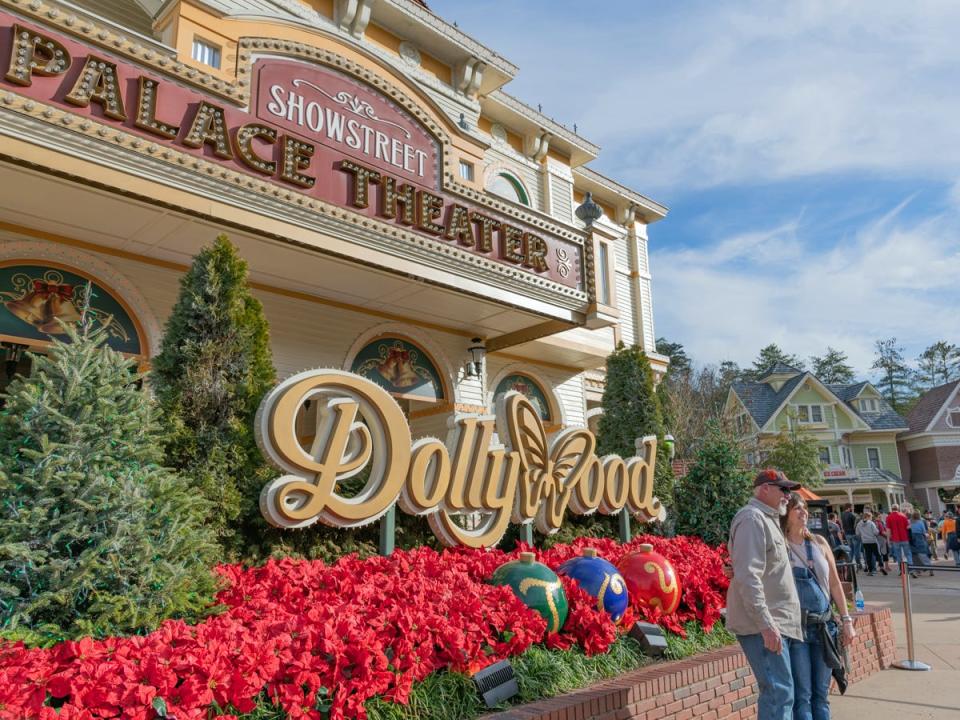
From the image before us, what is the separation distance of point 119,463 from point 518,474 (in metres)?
5.06

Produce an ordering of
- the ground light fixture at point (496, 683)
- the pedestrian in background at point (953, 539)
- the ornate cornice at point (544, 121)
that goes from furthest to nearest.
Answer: the pedestrian in background at point (953, 539) → the ornate cornice at point (544, 121) → the ground light fixture at point (496, 683)

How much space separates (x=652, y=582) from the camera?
21.4 ft

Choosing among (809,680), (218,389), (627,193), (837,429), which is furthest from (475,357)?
(837,429)

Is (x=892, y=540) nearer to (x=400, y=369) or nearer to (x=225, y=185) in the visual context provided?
(x=400, y=369)

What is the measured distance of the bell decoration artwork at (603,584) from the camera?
6000 mm

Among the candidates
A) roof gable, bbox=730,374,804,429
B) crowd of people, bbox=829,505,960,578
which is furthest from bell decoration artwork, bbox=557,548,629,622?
roof gable, bbox=730,374,804,429

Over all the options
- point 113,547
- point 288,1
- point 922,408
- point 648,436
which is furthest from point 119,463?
point 922,408

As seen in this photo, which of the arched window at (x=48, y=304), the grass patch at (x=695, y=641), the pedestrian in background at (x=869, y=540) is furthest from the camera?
the pedestrian in background at (x=869, y=540)

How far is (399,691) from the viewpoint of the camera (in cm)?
411

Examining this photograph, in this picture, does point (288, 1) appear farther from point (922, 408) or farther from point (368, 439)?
point (922, 408)

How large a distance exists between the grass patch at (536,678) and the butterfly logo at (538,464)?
2.83 meters

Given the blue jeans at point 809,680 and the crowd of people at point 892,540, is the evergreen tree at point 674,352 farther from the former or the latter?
the blue jeans at point 809,680

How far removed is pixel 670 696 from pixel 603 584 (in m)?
1.11

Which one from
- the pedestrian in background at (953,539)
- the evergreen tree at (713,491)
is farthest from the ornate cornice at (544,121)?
the pedestrian in background at (953,539)
